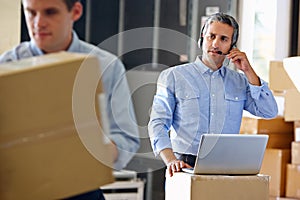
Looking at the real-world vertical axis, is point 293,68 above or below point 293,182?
above

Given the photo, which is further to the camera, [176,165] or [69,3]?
[176,165]

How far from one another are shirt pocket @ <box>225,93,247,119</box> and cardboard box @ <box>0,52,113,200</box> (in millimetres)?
1150

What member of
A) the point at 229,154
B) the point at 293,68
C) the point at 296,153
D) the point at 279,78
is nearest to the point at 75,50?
the point at 229,154

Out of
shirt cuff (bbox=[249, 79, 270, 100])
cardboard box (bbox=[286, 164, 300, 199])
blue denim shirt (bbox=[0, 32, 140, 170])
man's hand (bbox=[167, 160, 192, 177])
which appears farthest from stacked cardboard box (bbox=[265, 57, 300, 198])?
blue denim shirt (bbox=[0, 32, 140, 170])

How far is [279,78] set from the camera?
12.9 feet

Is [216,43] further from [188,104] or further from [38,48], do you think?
[38,48]

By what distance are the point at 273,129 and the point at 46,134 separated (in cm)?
307

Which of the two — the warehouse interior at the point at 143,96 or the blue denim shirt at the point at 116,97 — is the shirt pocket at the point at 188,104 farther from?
the blue denim shirt at the point at 116,97

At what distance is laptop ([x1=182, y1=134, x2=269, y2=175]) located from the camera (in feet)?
7.42

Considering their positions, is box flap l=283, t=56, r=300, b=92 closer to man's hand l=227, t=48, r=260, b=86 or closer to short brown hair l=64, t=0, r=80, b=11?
man's hand l=227, t=48, r=260, b=86

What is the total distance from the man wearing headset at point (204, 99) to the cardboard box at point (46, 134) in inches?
39.1

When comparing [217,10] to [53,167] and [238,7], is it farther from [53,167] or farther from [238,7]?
[53,167]

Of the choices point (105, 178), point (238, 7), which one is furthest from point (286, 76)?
point (105, 178)

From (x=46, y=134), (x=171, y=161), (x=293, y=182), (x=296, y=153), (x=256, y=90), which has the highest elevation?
(x=256, y=90)
